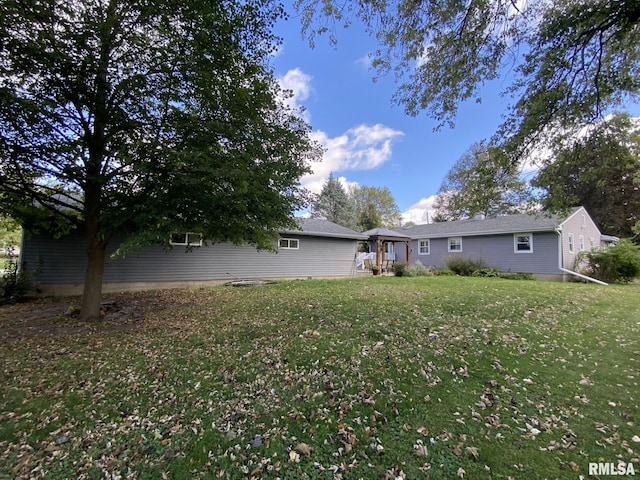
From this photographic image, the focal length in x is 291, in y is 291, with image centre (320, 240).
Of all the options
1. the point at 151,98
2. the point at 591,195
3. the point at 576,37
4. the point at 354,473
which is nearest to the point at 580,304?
the point at 576,37

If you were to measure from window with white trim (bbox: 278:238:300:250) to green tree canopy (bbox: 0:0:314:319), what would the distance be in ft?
24.0

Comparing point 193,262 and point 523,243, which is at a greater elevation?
point 523,243

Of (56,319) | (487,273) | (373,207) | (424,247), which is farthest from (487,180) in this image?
(373,207)

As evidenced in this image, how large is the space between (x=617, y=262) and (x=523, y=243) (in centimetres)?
352

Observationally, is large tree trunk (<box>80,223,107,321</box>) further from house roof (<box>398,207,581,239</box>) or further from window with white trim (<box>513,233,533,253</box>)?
window with white trim (<box>513,233,533,253</box>)

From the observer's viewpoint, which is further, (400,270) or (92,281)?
(400,270)

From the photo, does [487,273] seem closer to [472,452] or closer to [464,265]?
[464,265]

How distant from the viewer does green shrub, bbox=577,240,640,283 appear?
40.5ft

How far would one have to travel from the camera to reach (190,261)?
11.0 metres

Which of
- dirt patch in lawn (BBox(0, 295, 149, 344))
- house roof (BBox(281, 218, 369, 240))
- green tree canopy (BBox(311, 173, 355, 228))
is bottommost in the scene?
dirt patch in lawn (BBox(0, 295, 149, 344))

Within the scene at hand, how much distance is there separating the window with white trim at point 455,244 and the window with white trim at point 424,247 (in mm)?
1513

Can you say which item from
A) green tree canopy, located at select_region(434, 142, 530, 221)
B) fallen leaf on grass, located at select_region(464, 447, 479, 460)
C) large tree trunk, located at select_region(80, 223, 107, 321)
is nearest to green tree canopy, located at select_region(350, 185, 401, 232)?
green tree canopy, located at select_region(434, 142, 530, 221)

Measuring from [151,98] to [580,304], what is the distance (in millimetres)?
10896

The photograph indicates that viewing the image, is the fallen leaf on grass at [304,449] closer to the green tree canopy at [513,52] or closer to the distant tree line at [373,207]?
the green tree canopy at [513,52]
